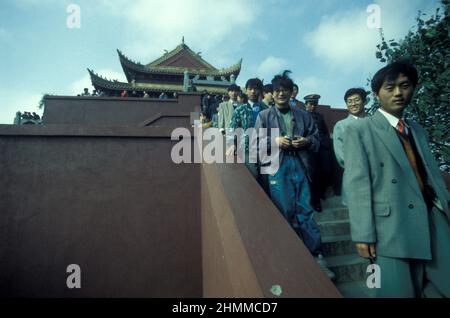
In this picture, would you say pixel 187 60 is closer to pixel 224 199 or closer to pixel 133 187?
pixel 133 187

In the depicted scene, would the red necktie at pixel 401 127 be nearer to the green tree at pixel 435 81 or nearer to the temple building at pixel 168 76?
the green tree at pixel 435 81

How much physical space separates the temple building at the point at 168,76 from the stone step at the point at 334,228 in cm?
1225

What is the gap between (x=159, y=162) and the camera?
375 cm

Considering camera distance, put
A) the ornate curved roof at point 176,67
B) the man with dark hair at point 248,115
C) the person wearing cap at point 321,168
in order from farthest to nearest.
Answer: the ornate curved roof at point 176,67, the person wearing cap at point 321,168, the man with dark hair at point 248,115

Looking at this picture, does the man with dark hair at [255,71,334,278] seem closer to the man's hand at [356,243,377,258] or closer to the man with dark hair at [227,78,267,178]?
the man with dark hair at [227,78,267,178]

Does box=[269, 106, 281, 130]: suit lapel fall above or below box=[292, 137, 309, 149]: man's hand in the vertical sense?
above

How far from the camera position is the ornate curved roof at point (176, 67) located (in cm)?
1752

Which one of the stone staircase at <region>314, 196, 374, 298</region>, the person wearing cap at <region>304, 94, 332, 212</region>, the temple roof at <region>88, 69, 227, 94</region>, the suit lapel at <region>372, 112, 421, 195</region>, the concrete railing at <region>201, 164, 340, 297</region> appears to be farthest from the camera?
the temple roof at <region>88, 69, 227, 94</region>

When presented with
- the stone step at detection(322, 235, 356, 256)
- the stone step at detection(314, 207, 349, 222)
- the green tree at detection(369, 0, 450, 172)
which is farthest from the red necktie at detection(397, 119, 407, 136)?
the green tree at detection(369, 0, 450, 172)

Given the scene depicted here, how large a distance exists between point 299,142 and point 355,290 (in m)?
1.55

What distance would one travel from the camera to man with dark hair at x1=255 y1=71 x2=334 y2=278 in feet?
7.69

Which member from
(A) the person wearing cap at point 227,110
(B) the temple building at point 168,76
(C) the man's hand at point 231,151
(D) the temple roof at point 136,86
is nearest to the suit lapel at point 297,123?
(C) the man's hand at point 231,151

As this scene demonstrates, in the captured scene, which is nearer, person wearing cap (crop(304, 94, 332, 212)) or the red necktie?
the red necktie

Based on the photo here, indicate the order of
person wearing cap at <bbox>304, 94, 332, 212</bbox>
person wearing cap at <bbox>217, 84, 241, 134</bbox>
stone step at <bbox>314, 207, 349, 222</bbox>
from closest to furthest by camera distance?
stone step at <bbox>314, 207, 349, 222</bbox>
person wearing cap at <bbox>304, 94, 332, 212</bbox>
person wearing cap at <bbox>217, 84, 241, 134</bbox>
